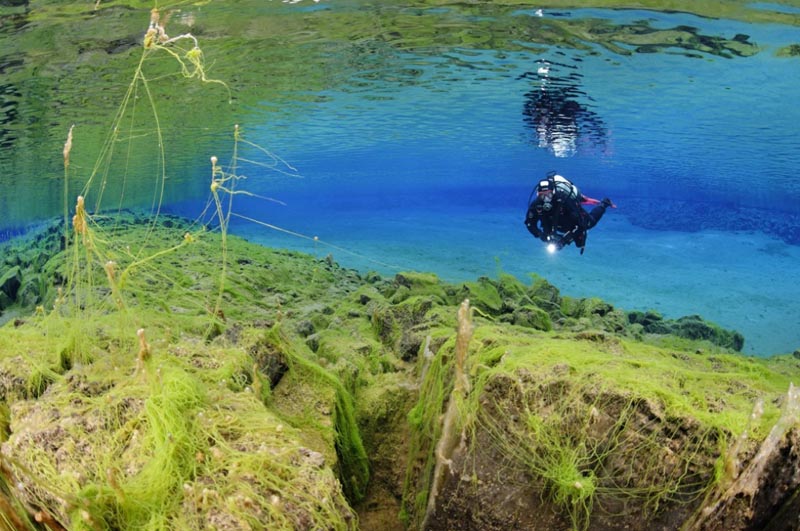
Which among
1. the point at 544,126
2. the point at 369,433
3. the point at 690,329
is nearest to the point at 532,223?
the point at 690,329

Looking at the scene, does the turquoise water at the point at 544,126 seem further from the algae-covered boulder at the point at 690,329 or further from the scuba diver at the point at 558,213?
the algae-covered boulder at the point at 690,329

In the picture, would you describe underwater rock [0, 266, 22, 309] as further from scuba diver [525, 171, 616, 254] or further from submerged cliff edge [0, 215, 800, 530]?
scuba diver [525, 171, 616, 254]

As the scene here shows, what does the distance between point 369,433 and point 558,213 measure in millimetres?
9156

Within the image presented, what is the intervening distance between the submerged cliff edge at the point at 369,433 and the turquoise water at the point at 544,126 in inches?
51.5

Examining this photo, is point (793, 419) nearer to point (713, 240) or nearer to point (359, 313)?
point (359, 313)

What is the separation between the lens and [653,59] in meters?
14.1

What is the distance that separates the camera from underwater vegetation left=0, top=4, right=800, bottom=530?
2.71 meters

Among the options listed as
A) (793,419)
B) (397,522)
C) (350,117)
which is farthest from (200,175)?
(793,419)

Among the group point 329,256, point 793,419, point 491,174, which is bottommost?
point 491,174

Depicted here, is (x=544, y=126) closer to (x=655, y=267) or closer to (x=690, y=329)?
(x=690, y=329)

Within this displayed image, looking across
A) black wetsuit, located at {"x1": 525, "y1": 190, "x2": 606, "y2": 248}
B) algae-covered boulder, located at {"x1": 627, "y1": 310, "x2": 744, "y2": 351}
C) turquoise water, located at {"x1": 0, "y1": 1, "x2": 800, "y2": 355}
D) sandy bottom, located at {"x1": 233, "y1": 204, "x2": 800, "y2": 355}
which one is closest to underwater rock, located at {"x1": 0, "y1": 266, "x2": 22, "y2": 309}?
turquoise water, located at {"x1": 0, "y1": 1, "x2": 800, "y2": 355}

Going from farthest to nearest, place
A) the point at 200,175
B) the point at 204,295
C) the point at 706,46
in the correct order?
the point at 200,175 < the point at 706,46 < the point at 204,295

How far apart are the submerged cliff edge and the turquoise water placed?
1.31 meters

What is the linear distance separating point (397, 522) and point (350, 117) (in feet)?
60.9
